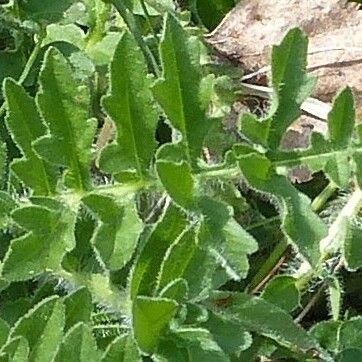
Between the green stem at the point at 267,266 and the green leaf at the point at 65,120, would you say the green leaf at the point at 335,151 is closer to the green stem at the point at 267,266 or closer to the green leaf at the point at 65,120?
the green leaf at the point at 65,120

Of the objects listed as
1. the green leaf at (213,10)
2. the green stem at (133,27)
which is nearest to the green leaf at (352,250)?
the green stem at (133,27)

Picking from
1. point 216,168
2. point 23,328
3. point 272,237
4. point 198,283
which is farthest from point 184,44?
point 272,237

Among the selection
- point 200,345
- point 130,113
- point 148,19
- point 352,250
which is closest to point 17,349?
point 200,345

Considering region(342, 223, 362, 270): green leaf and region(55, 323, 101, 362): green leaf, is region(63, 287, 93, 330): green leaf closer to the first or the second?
region(55, 323, 101, 362): green leaf

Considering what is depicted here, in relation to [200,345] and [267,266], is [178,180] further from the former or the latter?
[267,266]

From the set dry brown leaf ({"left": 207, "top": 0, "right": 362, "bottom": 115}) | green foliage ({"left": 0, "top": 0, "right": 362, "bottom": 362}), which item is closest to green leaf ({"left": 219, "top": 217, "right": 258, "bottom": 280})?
green foliage ({"left": 0, "top": 0, "right": 362, "bottom": 362})

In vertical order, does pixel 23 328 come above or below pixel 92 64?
below

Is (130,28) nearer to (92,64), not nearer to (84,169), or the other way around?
(92,64)
